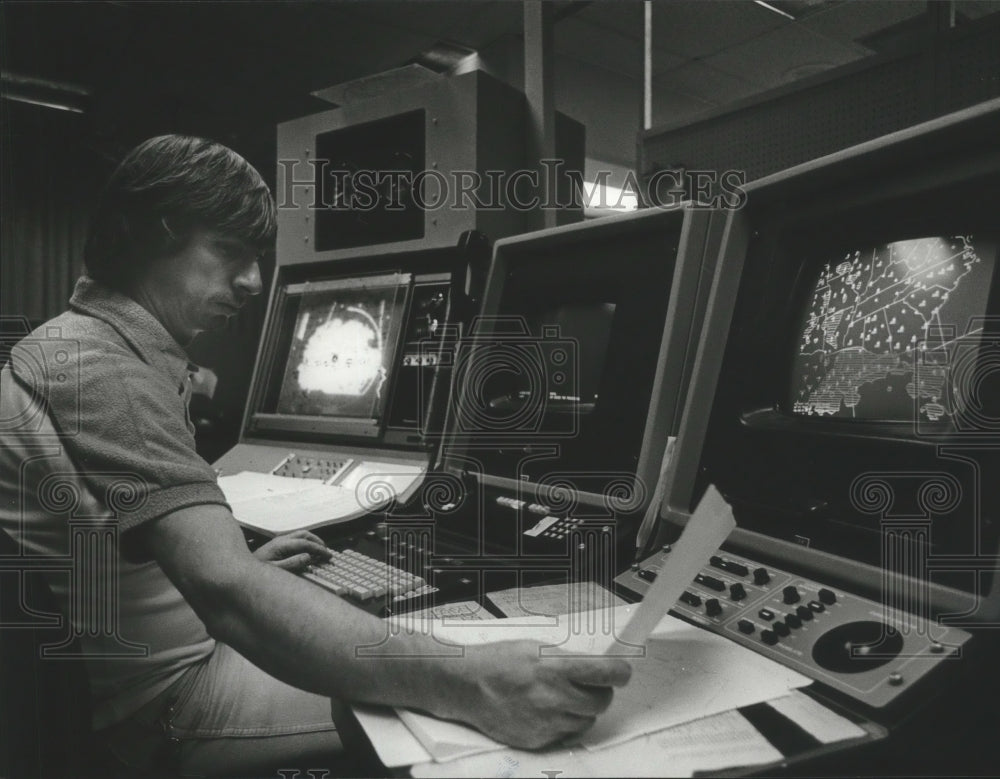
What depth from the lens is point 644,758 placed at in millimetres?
525

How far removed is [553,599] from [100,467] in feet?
1.78

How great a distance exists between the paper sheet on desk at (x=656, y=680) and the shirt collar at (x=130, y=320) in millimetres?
506

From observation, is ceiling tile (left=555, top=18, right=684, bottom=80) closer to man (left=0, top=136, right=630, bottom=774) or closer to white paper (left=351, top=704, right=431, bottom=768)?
man (left=0, top=136, right=630, bottom=774)

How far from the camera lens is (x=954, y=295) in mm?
773

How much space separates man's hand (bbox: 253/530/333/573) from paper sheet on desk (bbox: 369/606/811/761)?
399mm

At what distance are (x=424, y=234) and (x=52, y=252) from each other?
0.85 meters

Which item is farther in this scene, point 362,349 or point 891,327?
point 362,349

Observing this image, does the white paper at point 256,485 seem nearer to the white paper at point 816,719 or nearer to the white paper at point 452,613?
the white paper at point 452,613

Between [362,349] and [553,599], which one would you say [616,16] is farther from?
[553,599]

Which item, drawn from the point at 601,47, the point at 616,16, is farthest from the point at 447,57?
the point at 616,16

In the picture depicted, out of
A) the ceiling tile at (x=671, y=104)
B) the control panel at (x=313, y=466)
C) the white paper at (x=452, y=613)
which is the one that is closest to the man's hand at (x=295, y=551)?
the white paper at (x=452, y=613)

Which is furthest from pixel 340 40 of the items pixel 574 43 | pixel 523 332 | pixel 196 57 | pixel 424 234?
pixel 523 332

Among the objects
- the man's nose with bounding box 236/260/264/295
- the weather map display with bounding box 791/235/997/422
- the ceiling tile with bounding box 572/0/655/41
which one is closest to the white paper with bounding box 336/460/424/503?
the man's nose with bounding box 236/260/264/295

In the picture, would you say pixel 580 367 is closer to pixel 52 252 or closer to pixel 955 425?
pixel 955 425
